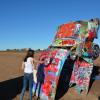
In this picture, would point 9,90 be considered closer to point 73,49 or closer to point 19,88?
point 19,88

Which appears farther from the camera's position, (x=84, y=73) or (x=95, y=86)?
(x=95, y=86)

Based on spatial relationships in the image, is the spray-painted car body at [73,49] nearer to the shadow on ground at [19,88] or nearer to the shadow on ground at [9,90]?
the shadow on ground at [19,88]

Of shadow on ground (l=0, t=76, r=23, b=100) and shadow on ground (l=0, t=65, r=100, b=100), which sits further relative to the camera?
shadow on ground (l=0, t=65, r=100, b=100)

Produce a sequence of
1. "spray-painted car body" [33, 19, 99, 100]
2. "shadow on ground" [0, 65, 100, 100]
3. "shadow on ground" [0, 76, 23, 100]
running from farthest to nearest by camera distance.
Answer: "shadow on ground" [0, 65, 100, 100] < "spray-painted car body" [33, 19, 99, 100] < "shadow on ground" [0, 76, 23, 100]

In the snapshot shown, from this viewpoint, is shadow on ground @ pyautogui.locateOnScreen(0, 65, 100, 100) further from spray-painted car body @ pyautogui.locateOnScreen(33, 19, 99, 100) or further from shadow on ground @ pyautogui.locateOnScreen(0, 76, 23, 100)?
spray-painted car body @ pyautogui.locateOnScreen(33, 19, 99, 100)

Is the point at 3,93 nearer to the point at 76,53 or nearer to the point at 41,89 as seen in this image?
the point at 41,89

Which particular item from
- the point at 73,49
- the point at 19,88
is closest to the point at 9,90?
the point at 19,88

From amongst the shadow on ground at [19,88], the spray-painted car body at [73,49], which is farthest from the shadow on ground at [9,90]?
the spray-painted car body at [73,49]

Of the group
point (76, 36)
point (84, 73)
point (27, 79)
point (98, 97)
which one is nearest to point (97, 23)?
point (76, 36)

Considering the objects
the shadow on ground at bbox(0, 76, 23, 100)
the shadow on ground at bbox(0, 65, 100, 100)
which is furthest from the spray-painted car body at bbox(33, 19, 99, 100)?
the shadow on ground at bbox(0, 76, 23, 100)

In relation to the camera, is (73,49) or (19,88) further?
(19,88)

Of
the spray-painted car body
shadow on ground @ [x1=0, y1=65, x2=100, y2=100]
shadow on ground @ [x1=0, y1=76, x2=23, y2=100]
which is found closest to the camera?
shadow on ground @ [x1=0, y1=76, x2=23, y2=100]

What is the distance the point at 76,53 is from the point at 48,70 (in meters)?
1.63

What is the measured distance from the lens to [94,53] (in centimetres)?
1600
